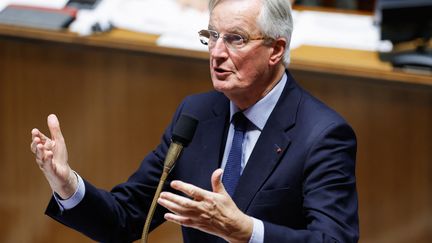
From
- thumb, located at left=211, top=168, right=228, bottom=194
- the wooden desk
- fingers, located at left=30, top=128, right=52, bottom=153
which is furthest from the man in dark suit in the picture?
the wooden desk

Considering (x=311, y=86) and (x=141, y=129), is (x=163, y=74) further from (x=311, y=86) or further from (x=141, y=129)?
(x=311, y=86)

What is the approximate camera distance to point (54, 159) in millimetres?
1634

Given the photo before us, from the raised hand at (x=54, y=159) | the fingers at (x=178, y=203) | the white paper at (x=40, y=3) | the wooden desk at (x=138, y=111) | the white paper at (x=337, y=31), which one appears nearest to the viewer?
the fingers at (x=178, y=203)

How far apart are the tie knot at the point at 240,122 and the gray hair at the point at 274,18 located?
185 mm

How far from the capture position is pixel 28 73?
9.51 ft

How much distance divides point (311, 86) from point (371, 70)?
19cm

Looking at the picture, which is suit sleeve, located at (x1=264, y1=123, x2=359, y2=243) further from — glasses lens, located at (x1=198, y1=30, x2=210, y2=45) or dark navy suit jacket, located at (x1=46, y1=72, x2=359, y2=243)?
glasses lens, located at (x1=198, y1=30, x2=210, y2=45)

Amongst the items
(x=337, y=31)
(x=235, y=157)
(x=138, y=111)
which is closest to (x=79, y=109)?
(x=138, y=111)

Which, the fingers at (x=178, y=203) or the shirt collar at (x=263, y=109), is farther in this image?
the shirt collar at (x=263, y=109)

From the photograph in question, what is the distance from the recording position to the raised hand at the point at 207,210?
1.40m

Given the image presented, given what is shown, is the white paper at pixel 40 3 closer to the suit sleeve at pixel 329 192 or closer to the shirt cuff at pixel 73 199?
the shirt cuff at pixel 73 199

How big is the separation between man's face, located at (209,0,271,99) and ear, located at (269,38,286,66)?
0.01 meters

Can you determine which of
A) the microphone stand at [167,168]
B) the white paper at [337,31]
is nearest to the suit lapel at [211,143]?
the microphone stand at [167,168]

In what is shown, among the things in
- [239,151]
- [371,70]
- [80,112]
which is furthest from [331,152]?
[80,112]
